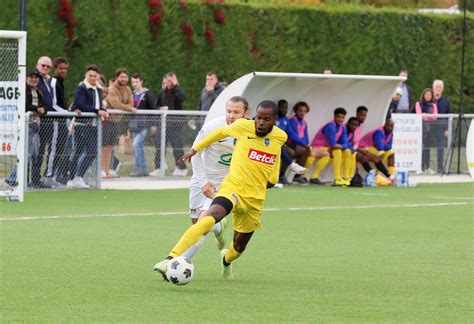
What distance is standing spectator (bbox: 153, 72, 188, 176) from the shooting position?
81.7 feet

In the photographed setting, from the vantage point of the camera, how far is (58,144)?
21766 millimetres

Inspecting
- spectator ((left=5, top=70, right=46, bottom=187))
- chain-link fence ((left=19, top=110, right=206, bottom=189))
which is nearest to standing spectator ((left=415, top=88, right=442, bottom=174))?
chain-link fence ((left=19, top=110, right=206, bottom=189))

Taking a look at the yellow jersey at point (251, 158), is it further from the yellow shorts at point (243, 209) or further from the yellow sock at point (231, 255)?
the yellow sock at point (231, 255)

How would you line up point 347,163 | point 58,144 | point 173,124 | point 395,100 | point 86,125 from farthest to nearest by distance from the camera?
1. point 395,100
2. point 347,163
3. point 173,124
4. point 86,125
5. point 58,144

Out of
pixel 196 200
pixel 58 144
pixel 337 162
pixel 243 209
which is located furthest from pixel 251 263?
pixel 337 162

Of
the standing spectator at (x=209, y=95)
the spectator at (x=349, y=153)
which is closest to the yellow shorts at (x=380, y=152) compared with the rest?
the spectator at (x=349, y=153)

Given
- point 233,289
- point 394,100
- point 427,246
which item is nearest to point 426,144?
point 394,100

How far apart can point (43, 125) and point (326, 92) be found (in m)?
7.32

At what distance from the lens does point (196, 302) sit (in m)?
10.3

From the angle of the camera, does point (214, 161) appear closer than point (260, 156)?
No

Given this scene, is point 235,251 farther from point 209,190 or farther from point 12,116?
point 12,116

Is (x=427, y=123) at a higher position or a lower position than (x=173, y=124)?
higher

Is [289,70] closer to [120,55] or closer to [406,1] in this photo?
[120,55]

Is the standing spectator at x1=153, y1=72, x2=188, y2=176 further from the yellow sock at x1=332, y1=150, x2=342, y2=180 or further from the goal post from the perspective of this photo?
the goal post
